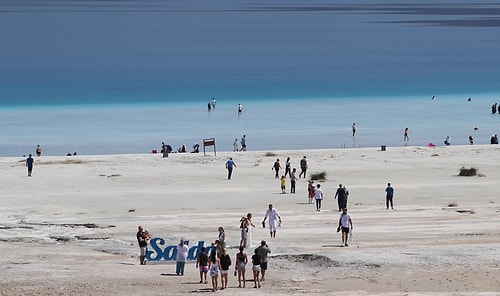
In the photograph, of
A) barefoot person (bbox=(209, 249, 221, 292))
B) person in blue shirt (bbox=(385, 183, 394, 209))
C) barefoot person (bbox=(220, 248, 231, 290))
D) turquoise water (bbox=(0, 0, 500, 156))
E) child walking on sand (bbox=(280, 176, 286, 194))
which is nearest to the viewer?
barefoot person (bbox=(209, 249, 221, 292))

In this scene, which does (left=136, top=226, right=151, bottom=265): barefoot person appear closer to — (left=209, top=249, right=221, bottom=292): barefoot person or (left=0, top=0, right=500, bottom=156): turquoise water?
(left=209, top=249, right=221, bottom=292): barefoot person

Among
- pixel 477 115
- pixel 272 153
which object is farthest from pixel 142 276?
pixel 477 115

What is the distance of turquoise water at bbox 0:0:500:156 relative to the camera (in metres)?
64.4

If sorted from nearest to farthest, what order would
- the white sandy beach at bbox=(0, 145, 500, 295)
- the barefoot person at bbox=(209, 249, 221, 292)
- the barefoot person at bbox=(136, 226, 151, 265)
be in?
1. the barefoot person at bbox=(209, 249, 221, 292)
2. the white sandy beach at bbox=(0, 145, 500, 295)
3. the barefoot person at bbox=(136, 226, 151, 265)

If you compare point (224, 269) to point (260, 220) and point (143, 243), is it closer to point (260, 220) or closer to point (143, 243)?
point (143, 243)

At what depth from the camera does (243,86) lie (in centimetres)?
9919

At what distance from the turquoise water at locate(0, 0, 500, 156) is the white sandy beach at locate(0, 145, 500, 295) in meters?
12.6

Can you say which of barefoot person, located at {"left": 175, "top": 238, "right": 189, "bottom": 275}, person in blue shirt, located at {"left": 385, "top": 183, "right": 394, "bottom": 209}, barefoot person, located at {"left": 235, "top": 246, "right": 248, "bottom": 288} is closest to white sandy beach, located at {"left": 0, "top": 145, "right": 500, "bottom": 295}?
barefoot person, located at {"left": 175, "top": 238, "right": 189, "bottom": 275}

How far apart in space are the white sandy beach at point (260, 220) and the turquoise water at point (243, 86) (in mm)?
12570

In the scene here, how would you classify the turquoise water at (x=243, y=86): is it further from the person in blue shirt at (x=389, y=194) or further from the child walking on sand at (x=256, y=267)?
the child walking on sand at (x=256, y=267)

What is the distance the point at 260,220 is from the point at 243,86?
6753 centimetres

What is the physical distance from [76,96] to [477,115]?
3284 centimetres

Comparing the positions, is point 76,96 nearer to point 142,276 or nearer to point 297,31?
point 142,276

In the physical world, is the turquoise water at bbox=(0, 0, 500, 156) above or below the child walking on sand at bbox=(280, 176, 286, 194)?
above
